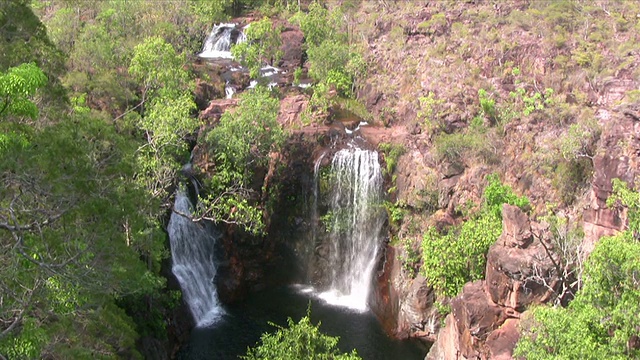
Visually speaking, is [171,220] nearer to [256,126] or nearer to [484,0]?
[256,126]

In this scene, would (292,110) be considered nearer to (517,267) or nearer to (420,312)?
(420,312)

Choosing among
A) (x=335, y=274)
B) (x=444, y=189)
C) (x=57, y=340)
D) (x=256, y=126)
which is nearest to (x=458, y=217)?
(x=444, y=189)

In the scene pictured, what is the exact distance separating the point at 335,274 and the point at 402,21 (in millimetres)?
24589

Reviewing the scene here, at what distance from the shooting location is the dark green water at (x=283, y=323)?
87.1ft

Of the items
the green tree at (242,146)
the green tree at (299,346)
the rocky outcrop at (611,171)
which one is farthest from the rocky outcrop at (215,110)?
the rocky outcrop at (611,171)

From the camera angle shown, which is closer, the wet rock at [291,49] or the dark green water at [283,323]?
the dark green water at [283,323]

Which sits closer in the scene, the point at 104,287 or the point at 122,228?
the point at 104,287

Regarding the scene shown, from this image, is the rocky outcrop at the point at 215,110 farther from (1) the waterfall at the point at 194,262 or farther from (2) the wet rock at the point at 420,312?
(2) the wet rock at the point at 420,312

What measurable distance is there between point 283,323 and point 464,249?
428 inches

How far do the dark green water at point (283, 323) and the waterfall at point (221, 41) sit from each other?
25.5 m

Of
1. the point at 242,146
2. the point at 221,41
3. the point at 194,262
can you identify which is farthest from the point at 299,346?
the point at 221,41

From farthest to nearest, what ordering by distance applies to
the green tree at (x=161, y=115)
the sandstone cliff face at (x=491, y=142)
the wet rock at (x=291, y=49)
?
the wet rock at (x=291, y=49) < the green tree at (x=161, y=115) < the sandstone cliff face at (x=491, y=142)

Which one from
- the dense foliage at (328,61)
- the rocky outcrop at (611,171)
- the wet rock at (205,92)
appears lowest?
the rocky outcrop at (611,171)

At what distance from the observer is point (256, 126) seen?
102ft
